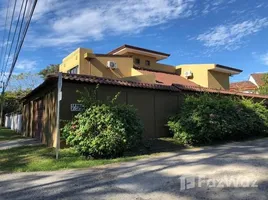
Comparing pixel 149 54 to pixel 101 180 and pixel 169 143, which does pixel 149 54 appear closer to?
pixel 169 143

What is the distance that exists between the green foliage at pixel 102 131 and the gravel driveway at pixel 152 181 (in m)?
1.16

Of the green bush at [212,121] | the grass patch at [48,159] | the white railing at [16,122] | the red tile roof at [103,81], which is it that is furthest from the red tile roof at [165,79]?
the white railing at [16,122]

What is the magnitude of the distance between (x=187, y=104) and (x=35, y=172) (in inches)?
341

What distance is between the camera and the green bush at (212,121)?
12742 millimetres

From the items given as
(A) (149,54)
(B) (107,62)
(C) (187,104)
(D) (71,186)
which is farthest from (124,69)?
(D) (71,186)

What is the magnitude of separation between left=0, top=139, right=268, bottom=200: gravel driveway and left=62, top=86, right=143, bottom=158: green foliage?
1.16 meters

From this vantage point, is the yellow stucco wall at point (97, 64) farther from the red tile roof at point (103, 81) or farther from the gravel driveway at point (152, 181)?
the gravel driveway at point (152, 181)

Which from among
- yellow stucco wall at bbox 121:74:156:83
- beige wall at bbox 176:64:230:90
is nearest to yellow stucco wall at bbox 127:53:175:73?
beige wall at bbox 176:64:230:90

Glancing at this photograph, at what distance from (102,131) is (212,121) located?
5.88 m

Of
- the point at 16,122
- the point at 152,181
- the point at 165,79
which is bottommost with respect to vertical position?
the point at 152,181

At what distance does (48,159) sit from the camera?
30.8 ft

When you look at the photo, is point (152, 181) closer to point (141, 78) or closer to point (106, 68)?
point (141, 78)

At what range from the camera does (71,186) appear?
6.04m

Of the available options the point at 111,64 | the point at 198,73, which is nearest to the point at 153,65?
the point at 198,73
